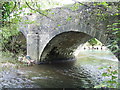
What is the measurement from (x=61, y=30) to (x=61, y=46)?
268cm

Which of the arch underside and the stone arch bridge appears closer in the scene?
the stone arch bridge

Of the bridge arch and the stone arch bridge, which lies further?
the bridge arch

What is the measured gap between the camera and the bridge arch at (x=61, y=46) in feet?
27.8

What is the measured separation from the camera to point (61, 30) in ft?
24.0

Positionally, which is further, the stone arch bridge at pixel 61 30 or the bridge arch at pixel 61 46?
the bridge arch at pixel 61 46

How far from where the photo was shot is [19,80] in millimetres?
6055

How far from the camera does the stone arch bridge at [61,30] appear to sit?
17.5 ft

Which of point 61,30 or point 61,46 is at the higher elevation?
point 61,30

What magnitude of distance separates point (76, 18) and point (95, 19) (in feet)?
3.99

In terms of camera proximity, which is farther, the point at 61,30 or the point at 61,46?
the point at 61,46

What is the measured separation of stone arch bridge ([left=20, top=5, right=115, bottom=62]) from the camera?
5328mm

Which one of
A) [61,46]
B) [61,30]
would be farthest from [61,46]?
[61,30]

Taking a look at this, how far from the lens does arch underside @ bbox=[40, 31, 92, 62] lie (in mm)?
8508

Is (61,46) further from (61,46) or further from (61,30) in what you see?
(61,30)
